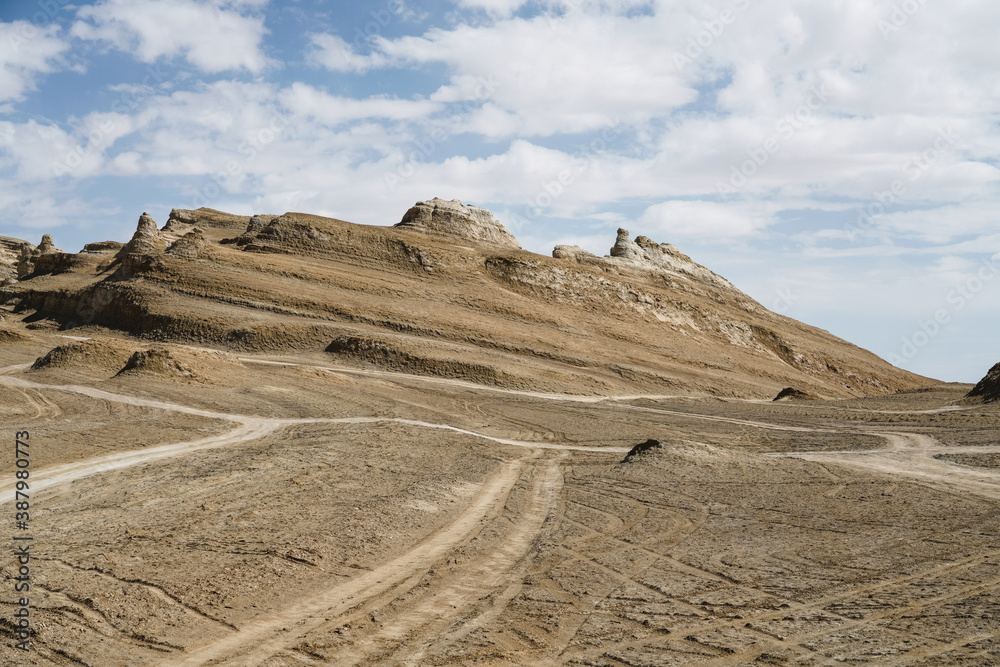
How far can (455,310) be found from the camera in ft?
154

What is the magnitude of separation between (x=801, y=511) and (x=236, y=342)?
34.4 meters

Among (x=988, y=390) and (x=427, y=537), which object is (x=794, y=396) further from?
(x=427, y=537)

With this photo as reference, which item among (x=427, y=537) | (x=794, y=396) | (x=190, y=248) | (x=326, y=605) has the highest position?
(x=190, y=248)

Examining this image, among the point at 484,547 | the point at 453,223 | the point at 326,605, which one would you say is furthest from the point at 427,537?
the point at 453,223

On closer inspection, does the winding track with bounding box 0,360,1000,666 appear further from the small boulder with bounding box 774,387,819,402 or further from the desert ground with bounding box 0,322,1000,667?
the small boulder with bounding box 774,387,819,402

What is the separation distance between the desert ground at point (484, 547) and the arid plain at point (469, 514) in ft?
0.17

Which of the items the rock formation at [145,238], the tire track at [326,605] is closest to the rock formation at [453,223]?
the rock formation at [145,238]

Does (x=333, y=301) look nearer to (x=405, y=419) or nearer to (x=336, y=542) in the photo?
(x=405, y=419)

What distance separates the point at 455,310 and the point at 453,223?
1513 cm

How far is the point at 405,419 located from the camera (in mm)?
25422

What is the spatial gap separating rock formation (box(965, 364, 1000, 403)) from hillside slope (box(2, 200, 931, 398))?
514 inches

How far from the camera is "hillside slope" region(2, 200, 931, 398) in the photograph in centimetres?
4150

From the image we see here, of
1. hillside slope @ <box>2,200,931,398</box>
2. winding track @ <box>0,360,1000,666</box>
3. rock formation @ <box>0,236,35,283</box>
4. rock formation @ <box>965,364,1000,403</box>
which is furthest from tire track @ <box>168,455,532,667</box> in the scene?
rock formation @ <box>0,236,35,283</box>

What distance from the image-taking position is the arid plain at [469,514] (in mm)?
7020
